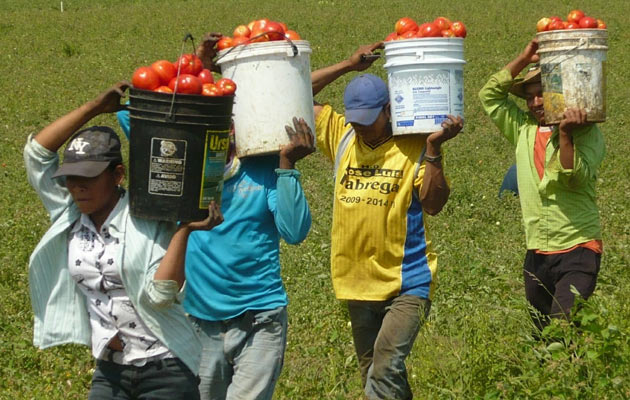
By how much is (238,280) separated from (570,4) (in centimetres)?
2607

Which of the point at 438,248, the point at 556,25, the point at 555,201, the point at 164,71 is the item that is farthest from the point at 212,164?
the point at 438,248

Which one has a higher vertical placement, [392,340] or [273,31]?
[273,31]

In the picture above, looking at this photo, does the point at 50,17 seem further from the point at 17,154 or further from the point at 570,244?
the point at 570,244

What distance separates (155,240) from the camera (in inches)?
140

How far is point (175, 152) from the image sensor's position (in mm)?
3408

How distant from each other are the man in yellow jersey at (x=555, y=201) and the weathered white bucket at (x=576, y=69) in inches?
8.2

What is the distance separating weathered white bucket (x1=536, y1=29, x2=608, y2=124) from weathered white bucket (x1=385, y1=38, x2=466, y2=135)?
47 centimetres

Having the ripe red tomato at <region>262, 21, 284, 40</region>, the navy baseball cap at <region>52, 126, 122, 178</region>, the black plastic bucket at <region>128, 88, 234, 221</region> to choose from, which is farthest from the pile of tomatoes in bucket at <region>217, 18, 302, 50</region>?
the navy baseball cap at <region>52, 126, 122, 178</region>

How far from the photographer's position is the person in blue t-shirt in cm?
430

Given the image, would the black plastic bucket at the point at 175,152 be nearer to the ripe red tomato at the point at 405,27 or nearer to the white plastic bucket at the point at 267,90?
the white plastic bucket at the point at 267,90

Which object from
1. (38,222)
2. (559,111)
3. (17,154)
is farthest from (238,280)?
(17,154)

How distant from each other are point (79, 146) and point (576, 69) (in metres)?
2.33

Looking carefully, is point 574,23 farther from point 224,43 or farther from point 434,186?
point 224,43

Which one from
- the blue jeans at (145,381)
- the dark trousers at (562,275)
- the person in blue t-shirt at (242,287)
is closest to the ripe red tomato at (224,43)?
the person in blue t-shirt at (242,287)
